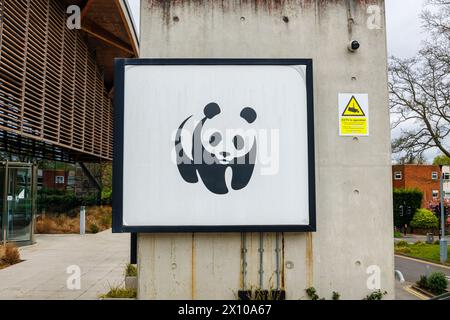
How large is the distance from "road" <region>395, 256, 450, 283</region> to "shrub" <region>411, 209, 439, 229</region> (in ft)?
65.6

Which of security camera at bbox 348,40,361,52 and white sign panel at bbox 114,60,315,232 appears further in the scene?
security camera at bbox 348,40,361,52

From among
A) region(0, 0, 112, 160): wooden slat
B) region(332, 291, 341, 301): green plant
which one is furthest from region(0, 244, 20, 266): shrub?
region(332, 291, 341, 301): green plant

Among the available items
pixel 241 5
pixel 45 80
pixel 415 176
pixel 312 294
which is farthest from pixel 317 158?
pixel 415 176

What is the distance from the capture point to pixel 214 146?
6.07m

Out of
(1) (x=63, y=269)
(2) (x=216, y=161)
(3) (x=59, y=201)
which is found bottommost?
(1) (x=63, y=269)

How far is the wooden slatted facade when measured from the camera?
13.2 metres

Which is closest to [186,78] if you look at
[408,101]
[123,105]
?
[123,105]

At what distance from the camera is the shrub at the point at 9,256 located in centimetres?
1166

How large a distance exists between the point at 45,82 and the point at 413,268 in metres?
18.8

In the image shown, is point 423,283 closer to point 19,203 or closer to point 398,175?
point 19,203

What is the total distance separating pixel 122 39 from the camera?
2161 centimetres

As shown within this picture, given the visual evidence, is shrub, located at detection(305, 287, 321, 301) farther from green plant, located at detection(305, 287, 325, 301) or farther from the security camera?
the security camera

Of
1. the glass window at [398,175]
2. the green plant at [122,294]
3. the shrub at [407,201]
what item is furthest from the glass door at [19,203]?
the glass window at [398,175]

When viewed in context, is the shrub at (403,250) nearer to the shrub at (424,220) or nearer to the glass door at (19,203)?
the shrub at (424,220)
